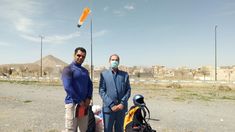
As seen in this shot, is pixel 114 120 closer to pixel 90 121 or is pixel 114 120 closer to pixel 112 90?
pixel 90 121

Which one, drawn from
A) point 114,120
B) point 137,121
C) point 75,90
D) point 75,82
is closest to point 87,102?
point 75,90

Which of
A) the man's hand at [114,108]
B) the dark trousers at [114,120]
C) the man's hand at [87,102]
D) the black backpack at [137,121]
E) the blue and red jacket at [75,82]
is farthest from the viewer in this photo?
the dark trousers at [114,120]

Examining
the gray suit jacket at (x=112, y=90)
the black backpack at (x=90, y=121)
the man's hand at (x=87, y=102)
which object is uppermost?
the gray suit jacket at (x=112, y=90)

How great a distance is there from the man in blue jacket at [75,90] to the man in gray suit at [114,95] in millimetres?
373

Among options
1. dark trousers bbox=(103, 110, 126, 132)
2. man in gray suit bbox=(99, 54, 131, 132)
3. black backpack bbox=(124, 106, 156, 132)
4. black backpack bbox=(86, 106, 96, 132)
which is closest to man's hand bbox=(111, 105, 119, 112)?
man in gray suit bbox=(99, 54, 131, 132)

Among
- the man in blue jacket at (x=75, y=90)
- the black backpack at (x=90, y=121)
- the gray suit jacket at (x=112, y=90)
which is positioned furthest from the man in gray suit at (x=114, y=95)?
the man in blue jacket at (x=75, y=90)

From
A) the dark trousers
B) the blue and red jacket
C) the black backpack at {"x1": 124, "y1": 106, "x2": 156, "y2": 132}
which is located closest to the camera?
the blue and red jacket

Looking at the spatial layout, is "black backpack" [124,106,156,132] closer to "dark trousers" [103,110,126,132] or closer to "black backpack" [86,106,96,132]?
"dark trousers" [103,110,126,132]

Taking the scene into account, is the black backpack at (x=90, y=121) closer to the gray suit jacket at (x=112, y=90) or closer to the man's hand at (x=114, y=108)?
the gray suit jacket at (x=112, y=90)

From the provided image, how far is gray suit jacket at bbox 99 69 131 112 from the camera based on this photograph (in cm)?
472

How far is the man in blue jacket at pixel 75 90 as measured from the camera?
4262 millimetres

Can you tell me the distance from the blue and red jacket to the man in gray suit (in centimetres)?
43

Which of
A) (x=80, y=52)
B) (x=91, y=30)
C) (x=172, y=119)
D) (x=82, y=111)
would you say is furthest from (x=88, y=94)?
(x=172, y=119)

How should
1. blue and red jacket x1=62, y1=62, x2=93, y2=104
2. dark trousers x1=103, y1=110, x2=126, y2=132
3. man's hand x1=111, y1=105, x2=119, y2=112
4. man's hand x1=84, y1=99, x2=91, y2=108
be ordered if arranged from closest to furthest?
blue and red jacket x1=62, y1=62, x2=93, y2=104 → man's hand x1=84, y1=99, x2=91, y2=108 → man's hand x1=111, y1=105, x2=119, y2=112 → dark trousers x1=103, y1=110, x2=126, y2=132
